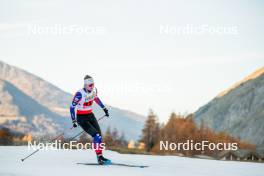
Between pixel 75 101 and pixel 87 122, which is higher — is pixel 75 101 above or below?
above

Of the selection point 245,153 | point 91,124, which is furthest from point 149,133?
point 91,124

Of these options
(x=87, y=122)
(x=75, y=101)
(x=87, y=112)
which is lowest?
(x=87, y=122)

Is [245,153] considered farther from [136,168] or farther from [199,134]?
[199,134]

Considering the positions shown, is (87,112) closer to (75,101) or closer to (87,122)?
(87,122)

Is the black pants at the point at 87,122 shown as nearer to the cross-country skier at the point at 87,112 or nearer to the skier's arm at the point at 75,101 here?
the cross-country skier at the point at 87,112

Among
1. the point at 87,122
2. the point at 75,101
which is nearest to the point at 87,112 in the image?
the point at 87,122

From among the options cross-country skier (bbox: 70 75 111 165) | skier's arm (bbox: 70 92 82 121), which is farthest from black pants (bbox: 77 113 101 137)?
skier's arm (bbox: 70 92 82 121)

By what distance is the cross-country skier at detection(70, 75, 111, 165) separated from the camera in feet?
53.3

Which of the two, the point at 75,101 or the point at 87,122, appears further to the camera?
the point at 87,122

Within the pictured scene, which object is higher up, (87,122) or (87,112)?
(87,112)

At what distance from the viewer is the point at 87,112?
16.7 m

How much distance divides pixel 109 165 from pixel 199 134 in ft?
246

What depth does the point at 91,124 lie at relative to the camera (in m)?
16.7

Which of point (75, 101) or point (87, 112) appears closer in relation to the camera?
point (75, 101)
